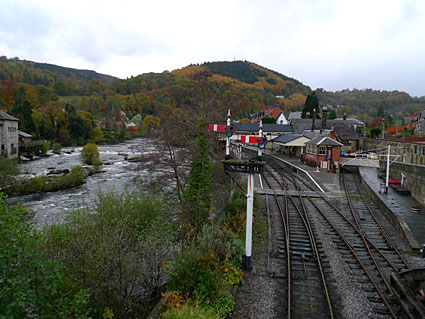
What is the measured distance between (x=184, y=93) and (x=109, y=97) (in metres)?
104

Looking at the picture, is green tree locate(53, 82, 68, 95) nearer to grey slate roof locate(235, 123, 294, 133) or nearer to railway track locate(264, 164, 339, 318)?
grey slate roof locate(235, 123, 294, 133)

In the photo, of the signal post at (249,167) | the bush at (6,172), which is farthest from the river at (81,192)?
the signal post at (249,167)

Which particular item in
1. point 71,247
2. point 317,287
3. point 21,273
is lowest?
point 317,287

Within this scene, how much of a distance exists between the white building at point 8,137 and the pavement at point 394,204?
42.5 metres

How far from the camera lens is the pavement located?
38.1 ft

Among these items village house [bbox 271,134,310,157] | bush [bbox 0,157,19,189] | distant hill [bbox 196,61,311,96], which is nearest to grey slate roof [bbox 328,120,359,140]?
village house [bbox 271,134,310,157]

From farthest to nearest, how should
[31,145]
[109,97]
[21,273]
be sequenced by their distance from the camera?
[109,97] < [31,145] < [21,273]

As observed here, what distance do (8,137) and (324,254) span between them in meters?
47.4

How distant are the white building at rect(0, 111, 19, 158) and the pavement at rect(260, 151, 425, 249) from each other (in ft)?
139

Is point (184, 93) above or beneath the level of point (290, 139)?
above

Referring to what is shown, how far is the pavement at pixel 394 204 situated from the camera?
11.6 meters

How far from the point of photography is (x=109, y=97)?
110m

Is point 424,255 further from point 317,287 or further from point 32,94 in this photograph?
point 32,94

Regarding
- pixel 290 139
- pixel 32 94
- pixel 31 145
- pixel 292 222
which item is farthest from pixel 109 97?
pixel 292 222
